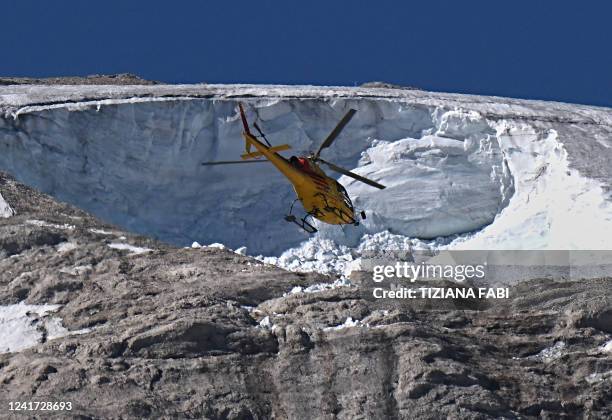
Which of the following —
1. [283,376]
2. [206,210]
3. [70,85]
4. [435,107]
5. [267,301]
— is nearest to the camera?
[283,376]

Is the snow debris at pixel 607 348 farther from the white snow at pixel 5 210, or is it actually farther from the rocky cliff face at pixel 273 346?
the white snow at pixel 5 210

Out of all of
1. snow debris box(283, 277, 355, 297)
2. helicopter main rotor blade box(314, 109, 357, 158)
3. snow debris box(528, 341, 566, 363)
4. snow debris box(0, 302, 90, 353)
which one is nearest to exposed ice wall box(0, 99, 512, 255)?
helicopter main rotor blade box(314, 109, 357, 158)

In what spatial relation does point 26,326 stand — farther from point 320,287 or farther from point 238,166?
point 238,166

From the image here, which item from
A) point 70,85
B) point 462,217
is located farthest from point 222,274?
point 70,85

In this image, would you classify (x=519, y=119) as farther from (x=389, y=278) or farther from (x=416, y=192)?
(x=389, y=278)

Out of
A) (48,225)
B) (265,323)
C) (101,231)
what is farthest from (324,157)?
(265,323)

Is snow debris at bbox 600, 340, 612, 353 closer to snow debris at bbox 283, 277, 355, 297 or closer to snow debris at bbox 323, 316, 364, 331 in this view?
snow debris at bbox 323, 316, 364, 331
